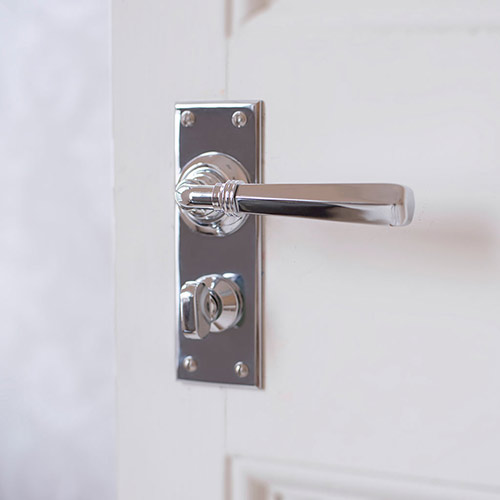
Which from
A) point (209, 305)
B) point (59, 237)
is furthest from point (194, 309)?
point (59, 237)

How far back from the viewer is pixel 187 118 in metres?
0.32

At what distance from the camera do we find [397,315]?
297 millimetres

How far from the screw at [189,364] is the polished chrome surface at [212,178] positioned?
0.07 m

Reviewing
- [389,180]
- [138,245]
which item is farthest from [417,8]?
[138,245]

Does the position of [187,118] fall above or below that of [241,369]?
above

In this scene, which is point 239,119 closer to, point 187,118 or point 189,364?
point 187,118

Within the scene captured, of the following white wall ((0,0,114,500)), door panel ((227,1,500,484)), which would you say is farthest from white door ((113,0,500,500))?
white wall ((0,0,114,500))

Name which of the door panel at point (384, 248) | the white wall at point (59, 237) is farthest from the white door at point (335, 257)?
the white wall at point (59, 237)

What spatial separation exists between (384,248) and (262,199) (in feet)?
0.21

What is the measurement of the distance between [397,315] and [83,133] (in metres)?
0.37

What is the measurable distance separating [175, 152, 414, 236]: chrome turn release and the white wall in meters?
0.26

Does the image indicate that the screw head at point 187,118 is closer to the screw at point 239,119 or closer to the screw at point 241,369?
the screw at point 239,119

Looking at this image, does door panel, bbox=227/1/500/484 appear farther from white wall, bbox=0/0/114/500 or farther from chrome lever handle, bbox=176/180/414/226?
white wall, bbox=0/0/114/500

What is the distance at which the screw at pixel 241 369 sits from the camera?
325mm
